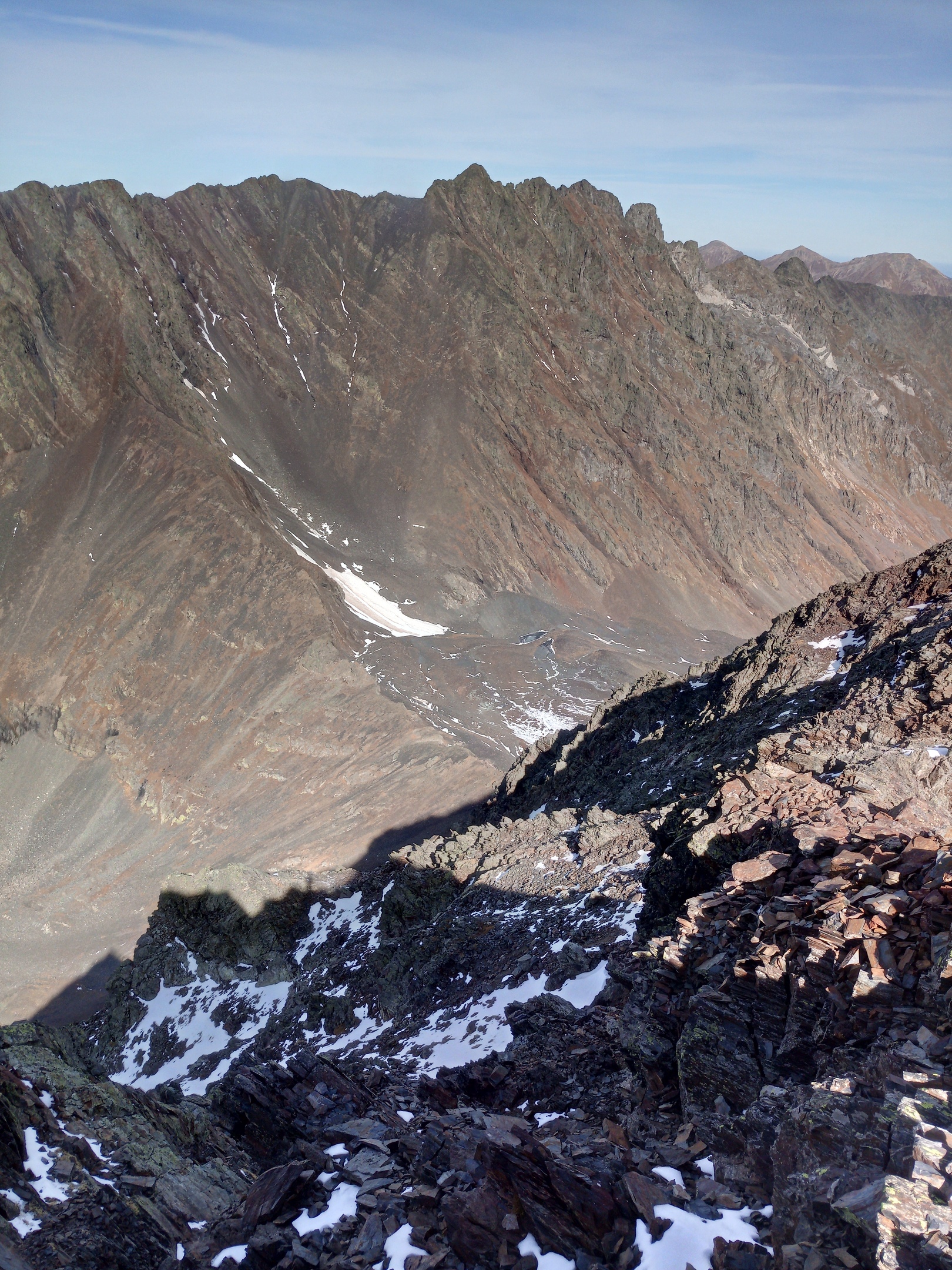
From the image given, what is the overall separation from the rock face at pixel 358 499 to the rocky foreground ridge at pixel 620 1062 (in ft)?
100

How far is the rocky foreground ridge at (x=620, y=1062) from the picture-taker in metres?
8.75

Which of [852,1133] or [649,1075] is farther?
[649,1075]

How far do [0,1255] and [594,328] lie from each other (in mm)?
114038

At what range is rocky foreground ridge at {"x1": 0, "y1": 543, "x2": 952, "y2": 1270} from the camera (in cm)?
875

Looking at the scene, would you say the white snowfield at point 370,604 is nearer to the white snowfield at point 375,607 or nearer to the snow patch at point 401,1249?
the white snowfield at point 375,607

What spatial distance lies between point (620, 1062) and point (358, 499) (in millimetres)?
84838

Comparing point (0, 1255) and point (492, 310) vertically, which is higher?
point (492, 310)

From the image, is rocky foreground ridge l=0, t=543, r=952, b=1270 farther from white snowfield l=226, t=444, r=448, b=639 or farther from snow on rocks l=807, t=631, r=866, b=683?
white snowfield l=226, t=444, r=448, b=639

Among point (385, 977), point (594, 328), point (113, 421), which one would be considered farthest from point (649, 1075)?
point (594, 328)

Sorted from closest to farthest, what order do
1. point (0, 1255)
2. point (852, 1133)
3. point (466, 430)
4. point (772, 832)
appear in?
point (852, 1133) → point (0, 1255) → point (772, 832) → point (466, 430)

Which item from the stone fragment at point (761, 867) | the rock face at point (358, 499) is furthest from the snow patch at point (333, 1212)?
the rock face at point (358, 499)

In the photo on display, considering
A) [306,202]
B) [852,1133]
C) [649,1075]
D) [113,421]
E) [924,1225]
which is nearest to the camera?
[924,1225]

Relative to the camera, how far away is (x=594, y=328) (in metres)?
113

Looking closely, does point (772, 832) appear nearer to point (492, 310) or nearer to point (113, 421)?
point (113, 421)
